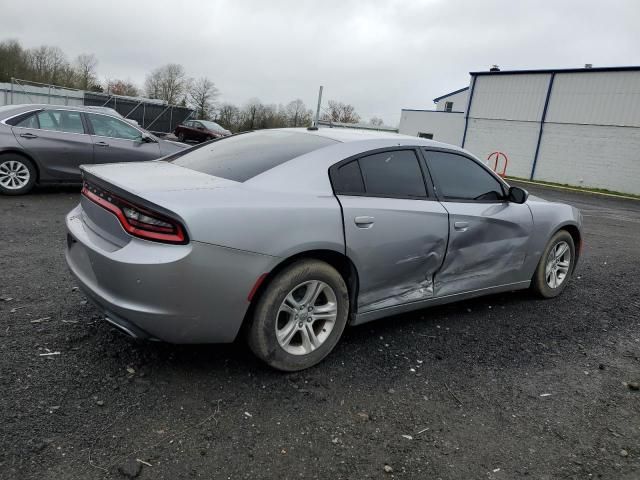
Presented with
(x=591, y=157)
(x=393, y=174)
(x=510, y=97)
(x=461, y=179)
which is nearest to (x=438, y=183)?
(x=461, y=179)

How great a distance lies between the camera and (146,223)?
2719 millimetres

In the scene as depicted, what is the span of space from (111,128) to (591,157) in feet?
74.0

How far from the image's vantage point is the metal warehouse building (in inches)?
919

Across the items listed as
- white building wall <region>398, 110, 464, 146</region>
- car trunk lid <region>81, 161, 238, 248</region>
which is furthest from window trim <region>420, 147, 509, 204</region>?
white building wall <region>398, 110, 464, 146</region>

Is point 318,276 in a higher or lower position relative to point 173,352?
higher

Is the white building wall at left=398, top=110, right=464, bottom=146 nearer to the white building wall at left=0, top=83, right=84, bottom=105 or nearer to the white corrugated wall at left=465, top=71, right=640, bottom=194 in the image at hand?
the white corrugated wall at left=465, top=71, right=640, bottom=194

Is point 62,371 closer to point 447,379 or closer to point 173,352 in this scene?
A: point 173,352

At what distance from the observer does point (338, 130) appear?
4070mm

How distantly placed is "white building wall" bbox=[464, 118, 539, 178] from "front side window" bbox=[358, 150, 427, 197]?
2505 centimetres

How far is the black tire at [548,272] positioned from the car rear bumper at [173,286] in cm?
313

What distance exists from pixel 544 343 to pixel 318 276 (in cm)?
209

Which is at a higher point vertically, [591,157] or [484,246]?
[591,157]

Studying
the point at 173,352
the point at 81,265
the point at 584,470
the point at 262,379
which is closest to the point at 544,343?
the point at 584,470

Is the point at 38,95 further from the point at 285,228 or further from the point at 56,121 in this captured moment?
the point at 285,228
